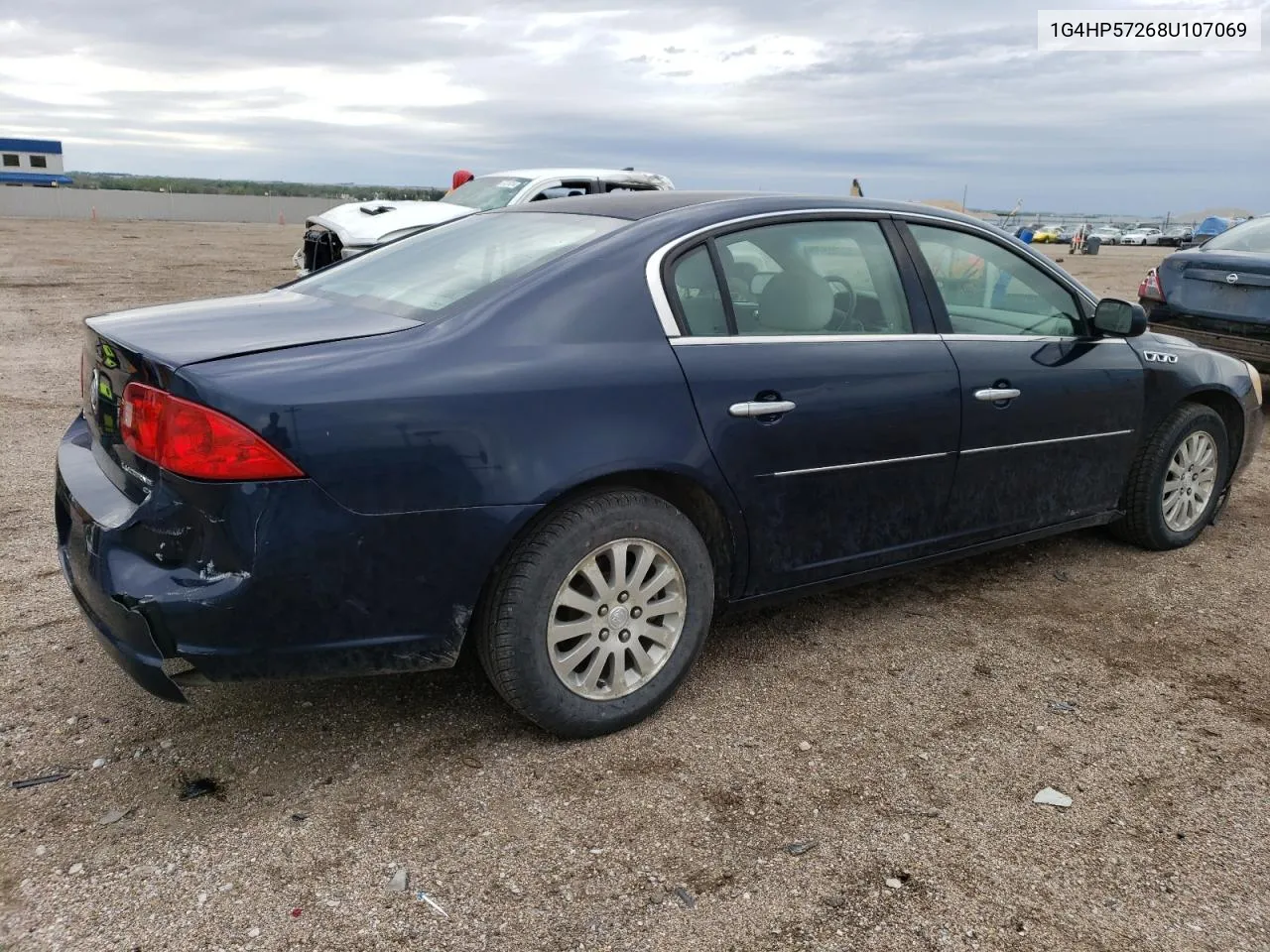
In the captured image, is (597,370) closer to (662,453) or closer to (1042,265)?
(662,453)

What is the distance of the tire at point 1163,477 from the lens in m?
4.66

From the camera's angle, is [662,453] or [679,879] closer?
[679,879]

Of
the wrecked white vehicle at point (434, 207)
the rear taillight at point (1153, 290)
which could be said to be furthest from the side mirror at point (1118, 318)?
the wrecked white vehicle at point (434, 207)

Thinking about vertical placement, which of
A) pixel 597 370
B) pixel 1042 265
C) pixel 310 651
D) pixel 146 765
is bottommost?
pixel 146 765

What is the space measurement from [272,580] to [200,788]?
2.35 feet

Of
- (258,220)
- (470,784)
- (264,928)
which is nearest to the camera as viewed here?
(264,928)

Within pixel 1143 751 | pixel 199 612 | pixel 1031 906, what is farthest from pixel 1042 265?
pixel 199 612

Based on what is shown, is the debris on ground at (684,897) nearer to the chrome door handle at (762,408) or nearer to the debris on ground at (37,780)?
the chrome door handle at (762,408)

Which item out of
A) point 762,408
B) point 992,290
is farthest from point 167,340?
point 992,290

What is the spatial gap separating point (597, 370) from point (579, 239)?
23.1 inches

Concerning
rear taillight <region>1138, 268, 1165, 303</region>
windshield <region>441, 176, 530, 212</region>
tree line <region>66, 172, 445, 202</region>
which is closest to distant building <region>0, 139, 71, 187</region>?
tree line <region>66, 172, 445, 202</region>

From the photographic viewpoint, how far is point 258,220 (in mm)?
51875

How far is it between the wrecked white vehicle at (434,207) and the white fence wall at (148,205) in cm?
3728

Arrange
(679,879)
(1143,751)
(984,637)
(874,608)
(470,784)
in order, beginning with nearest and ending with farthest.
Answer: (679,879), (470,784), (1143,751), (984,637), (874,608)
